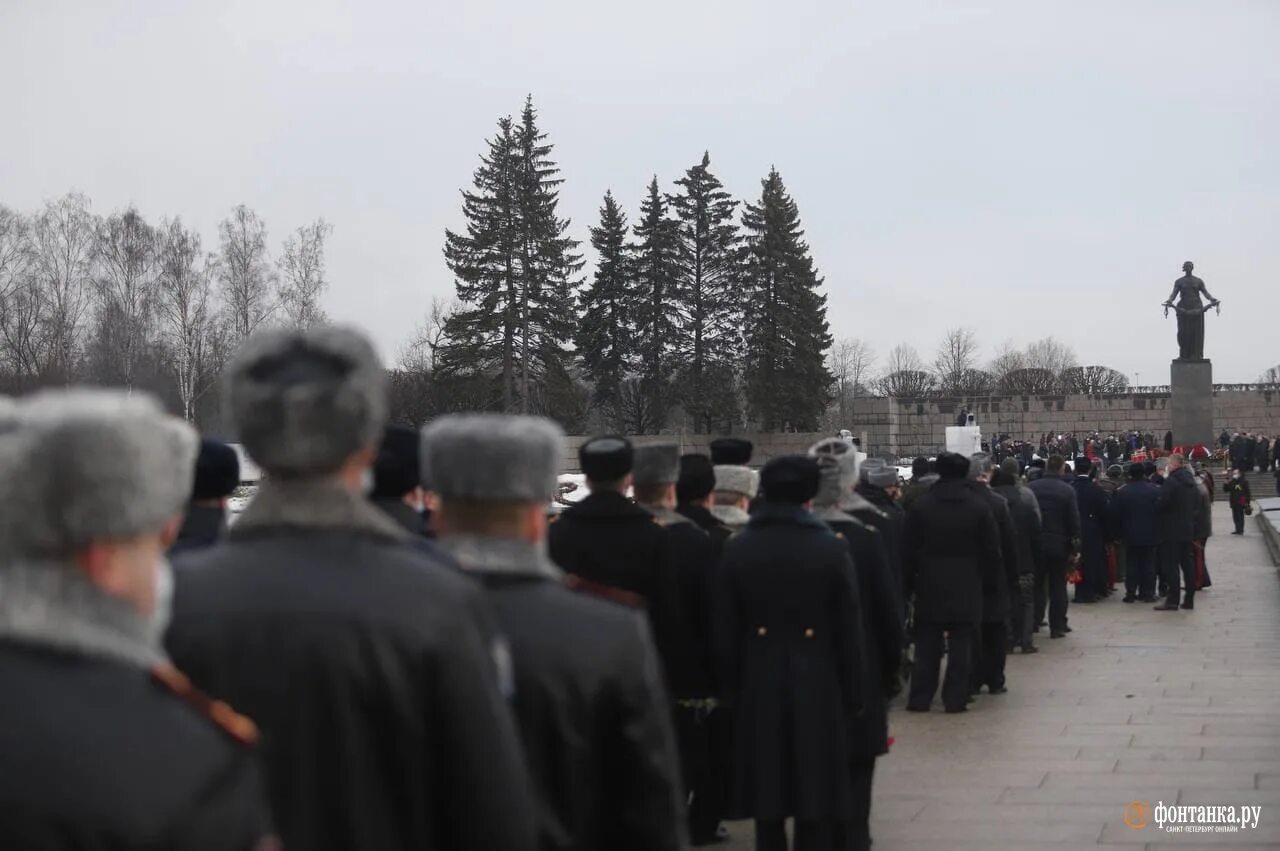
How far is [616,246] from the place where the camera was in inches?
2670

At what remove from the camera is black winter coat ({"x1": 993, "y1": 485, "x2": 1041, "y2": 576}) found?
49.2 feet

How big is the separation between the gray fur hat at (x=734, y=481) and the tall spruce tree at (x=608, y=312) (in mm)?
58209

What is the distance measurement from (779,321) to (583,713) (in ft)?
208

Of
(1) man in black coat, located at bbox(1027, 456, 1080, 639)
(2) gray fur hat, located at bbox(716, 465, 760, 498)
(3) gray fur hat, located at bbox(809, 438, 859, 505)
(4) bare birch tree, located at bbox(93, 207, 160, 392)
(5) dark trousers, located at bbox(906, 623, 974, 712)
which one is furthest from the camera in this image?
(4) bare birch tree, located at bbox(93, 207, 160, 392)

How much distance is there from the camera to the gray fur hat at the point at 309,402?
109 inches

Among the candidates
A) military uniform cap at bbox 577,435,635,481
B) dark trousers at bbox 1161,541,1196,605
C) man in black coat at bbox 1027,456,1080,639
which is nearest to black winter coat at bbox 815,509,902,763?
military uniform cap at bbox 577,435,635,481

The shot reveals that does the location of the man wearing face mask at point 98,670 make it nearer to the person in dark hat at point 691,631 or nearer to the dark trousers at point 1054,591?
the person in dark hat at point 691,631

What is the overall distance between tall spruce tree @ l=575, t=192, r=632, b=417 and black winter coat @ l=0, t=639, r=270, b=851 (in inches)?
2550

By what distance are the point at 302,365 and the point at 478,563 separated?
2.58 ft

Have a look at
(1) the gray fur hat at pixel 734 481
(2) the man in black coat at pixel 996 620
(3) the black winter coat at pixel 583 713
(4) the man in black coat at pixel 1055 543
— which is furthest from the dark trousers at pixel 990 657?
(3) the black winter coat at pixel 583 713

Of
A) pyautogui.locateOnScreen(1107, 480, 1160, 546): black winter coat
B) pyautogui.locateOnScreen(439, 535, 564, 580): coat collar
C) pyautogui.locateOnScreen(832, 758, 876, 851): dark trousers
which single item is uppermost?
pyautogui.locateOnScreen(439, 535, 564, 580): coat collar

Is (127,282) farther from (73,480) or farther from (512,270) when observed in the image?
(73,480)

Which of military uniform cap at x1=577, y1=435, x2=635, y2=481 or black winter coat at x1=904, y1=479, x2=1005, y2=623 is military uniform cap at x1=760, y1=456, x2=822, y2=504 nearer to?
military uniform cap at x1=577, y1=435, x2=635, y2=481

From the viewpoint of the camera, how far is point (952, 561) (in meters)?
11.9
